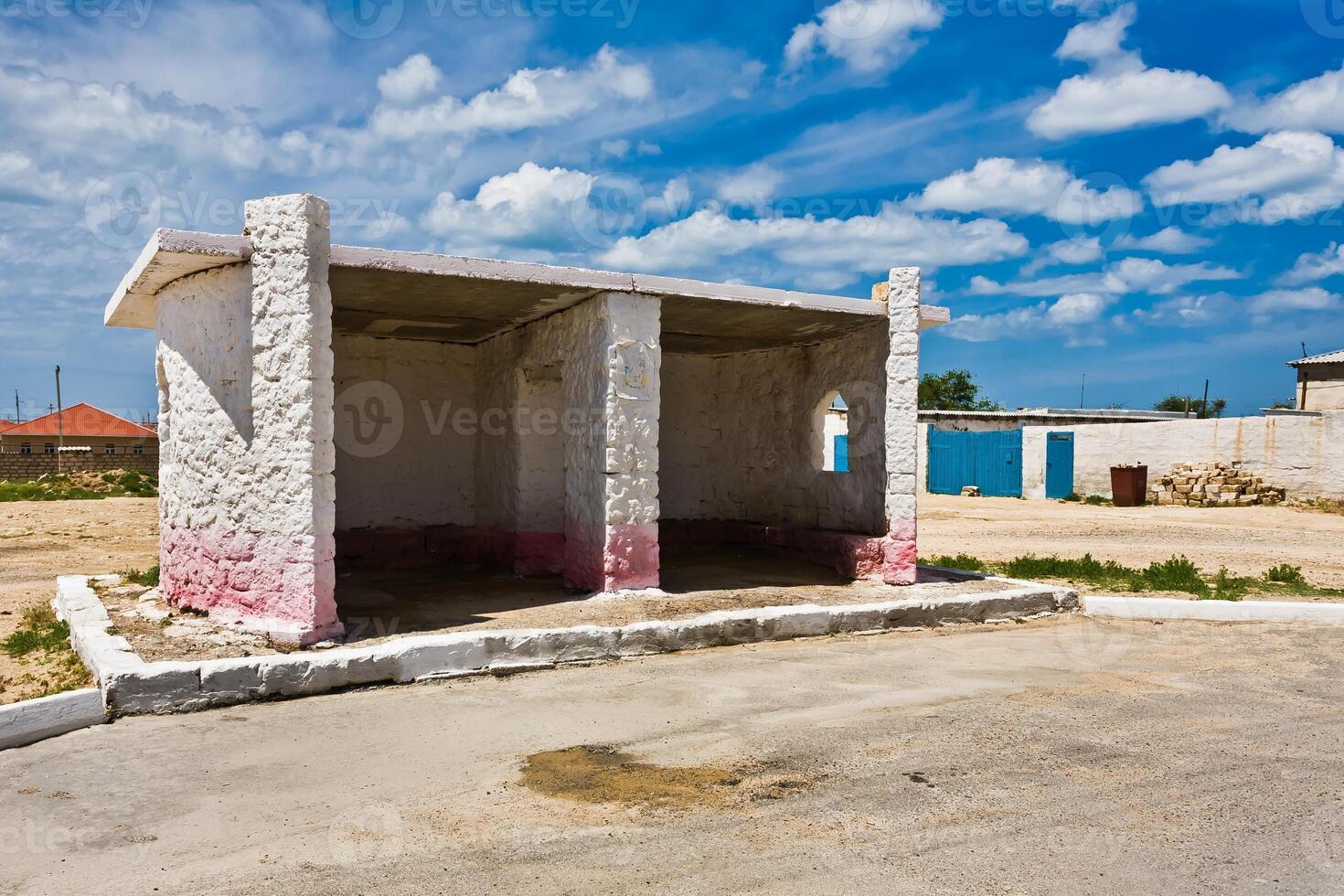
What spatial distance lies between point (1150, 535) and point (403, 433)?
12104 millimetres

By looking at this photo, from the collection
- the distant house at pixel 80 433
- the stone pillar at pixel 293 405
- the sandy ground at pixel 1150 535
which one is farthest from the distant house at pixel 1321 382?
the distant house at pixel 80 433

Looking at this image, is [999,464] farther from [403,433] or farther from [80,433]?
[80,433]

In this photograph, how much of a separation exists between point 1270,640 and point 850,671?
12.6 feet

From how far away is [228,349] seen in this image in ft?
21.7

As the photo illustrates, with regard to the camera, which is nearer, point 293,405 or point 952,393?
point 293,405

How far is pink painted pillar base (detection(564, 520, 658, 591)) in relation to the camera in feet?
26.0

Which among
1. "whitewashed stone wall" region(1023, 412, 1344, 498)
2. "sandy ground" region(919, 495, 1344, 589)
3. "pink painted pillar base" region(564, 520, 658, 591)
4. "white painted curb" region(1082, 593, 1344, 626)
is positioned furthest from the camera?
"whitewashed stone wall" region(1023, 412, 1344, 498)

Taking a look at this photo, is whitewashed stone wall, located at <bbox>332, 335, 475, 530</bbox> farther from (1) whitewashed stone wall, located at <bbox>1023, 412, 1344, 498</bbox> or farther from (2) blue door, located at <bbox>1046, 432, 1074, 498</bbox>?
(2) blue door, located at <bbox>1046, 432, 1074, 498</bbox>

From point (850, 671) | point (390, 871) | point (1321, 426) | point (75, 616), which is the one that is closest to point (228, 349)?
point (75, 616)

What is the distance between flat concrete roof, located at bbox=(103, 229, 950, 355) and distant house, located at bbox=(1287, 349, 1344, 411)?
2710cm

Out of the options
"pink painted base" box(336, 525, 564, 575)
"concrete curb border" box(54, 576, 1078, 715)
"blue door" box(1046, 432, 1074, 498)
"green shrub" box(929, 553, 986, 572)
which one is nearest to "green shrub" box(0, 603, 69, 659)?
"concrete curb border" box(54, 576, 1078, 715)

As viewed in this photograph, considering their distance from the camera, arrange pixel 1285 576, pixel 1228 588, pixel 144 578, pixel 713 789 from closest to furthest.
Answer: pixel 713 789
pixel 144 578
pixel 1228 588
pixel 1285 576

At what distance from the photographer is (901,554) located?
915 cm

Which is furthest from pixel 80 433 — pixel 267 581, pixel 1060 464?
pixel 267 581
